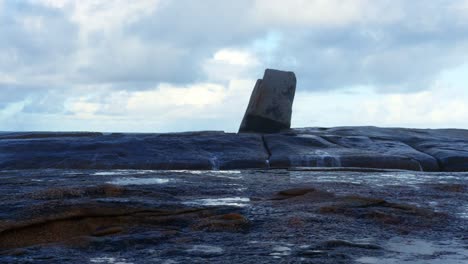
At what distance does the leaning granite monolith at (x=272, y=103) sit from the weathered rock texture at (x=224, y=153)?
1.30 meters

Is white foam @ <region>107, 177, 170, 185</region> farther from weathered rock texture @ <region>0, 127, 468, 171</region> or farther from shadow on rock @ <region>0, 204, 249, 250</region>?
weathered rock texture @ <region>0, 127, 468, 171</region>

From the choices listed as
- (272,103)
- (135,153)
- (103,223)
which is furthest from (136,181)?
(272,103)

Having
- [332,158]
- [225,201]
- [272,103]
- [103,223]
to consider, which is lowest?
[103,223]

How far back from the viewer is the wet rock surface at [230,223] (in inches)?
176

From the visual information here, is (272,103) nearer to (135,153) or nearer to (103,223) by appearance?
(135,153)

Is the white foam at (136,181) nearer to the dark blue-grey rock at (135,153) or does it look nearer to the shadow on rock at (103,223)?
the shadow on rock at (103,223)

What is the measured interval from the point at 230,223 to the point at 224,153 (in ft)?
26.9

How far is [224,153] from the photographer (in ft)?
45.0

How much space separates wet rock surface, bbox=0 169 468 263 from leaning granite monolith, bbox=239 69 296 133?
27.5 feet

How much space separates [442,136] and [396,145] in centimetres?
349

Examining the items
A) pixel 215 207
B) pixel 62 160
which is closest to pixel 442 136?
pixel 62 160

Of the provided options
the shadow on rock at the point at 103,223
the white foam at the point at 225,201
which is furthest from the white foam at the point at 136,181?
the shadow on rock at the point at 103,223

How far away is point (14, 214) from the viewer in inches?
228

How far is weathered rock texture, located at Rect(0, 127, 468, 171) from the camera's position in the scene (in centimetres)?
1284
